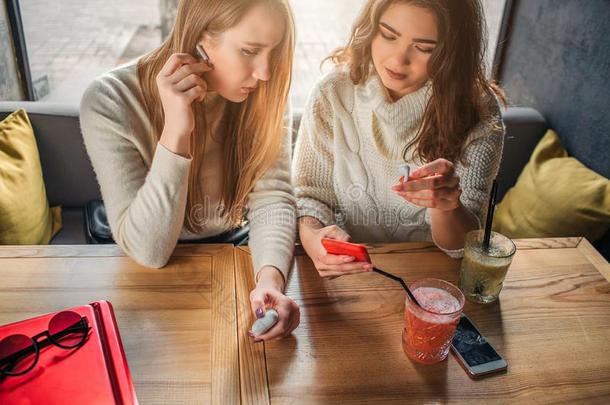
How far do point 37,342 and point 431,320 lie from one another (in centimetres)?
68

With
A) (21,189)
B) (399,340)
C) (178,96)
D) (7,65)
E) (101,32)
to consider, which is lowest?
(21,189)

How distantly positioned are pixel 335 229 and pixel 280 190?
9.6 inches

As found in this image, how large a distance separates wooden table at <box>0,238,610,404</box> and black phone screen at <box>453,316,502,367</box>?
26mm

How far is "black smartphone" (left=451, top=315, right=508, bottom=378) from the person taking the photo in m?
0.97

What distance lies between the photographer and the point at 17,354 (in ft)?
2.77

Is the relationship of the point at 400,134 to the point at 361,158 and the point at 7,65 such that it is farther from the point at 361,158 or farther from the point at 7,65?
the point at 7,65

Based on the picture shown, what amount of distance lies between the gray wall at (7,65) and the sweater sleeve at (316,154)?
4.97 ft

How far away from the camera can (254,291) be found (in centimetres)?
109

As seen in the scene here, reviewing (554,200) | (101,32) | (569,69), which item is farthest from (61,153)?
(569,69)

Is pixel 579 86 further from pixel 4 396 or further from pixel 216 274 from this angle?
pixel 4 396

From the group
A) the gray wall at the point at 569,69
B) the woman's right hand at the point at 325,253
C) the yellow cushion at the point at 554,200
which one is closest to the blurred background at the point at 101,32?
the gray wall at the point at 569,69

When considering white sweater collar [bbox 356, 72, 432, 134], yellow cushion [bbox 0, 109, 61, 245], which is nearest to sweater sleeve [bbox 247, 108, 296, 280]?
white sweater collar [bbox 356, 72, 432, 134]

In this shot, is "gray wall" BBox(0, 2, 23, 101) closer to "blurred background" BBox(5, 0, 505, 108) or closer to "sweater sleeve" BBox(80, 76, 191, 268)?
"blurred background" BBox(5, 0, 505, 108)

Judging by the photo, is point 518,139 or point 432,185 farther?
point 518,139
